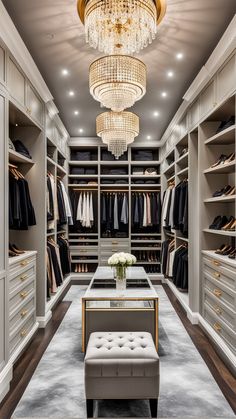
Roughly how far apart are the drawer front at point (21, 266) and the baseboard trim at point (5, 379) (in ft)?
2.44

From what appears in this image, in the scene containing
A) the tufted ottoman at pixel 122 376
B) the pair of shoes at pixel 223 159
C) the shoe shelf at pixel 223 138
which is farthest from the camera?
the pair of shoes at pixel 223 159

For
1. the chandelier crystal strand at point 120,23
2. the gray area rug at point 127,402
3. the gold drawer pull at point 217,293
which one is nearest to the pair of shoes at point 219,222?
the gold drawer pull at point 217,293

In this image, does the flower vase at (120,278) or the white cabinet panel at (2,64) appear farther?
the flower vase at (120,278)

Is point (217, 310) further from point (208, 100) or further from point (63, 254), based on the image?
point (63, 254)

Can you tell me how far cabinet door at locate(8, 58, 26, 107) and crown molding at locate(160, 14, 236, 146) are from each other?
1824 mm

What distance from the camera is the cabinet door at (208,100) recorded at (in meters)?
3.41

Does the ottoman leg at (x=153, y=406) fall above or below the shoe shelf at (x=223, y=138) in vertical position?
below

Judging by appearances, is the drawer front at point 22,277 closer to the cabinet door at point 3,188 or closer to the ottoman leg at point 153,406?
the cabinet door at point 3,188

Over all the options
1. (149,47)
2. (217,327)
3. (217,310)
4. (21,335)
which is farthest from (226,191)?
(21,335)

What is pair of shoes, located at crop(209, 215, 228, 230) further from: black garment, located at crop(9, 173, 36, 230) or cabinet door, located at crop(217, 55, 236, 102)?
black garment, located at crop(9, 173, 36, 230)

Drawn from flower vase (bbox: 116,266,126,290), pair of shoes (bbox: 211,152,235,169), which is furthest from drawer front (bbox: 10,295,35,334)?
pair of shoes (bbox: 211,152,235,169)

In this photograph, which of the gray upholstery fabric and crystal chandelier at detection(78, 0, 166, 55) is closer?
crystal chandelier at detection(78, 0, 166, 55)

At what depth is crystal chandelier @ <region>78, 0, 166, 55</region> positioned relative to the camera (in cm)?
201

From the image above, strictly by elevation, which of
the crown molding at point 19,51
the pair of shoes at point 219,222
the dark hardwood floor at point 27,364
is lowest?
the dark hardwood floor at point 27,364
